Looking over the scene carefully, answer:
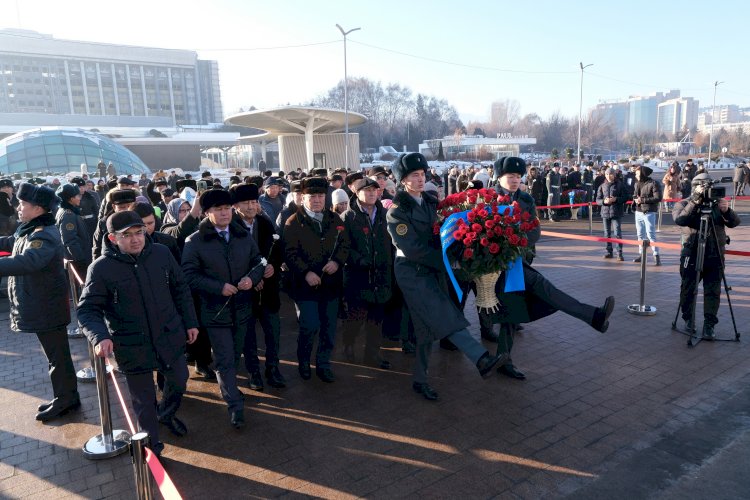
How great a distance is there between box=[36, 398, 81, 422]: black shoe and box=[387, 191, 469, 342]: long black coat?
10.9 feet

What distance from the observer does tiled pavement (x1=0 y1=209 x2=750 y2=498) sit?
12.2ft

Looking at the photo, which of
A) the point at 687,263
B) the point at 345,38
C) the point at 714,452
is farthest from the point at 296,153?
the point at 714,452

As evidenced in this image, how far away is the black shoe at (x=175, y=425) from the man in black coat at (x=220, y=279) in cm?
41

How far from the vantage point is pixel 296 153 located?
36.9 meters

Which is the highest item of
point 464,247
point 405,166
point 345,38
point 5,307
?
point 345,38

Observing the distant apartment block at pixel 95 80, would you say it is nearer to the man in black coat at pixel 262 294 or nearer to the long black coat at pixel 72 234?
the long black coat at pixel 72 234

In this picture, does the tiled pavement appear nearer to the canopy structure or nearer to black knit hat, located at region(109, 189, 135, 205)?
black knit hat, located at region(109, 189, 135, 205)

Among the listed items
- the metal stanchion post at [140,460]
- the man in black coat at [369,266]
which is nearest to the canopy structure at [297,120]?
the man in black coat at [369,266]

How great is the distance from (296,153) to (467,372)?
108ft

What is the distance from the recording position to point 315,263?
543 centimetres

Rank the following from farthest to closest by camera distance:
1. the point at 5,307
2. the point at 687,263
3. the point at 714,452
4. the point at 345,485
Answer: the point at 5,307 < the point at 687,263 < the point at 714,452 < the point at 345,485

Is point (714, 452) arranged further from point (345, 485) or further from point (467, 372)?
point (345, 485)

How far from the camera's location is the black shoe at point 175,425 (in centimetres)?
450

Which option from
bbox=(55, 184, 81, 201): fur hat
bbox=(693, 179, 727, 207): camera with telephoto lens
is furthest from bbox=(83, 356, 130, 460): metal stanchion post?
bbox=(693, 179, 727, 207): camera with telephoto lens
